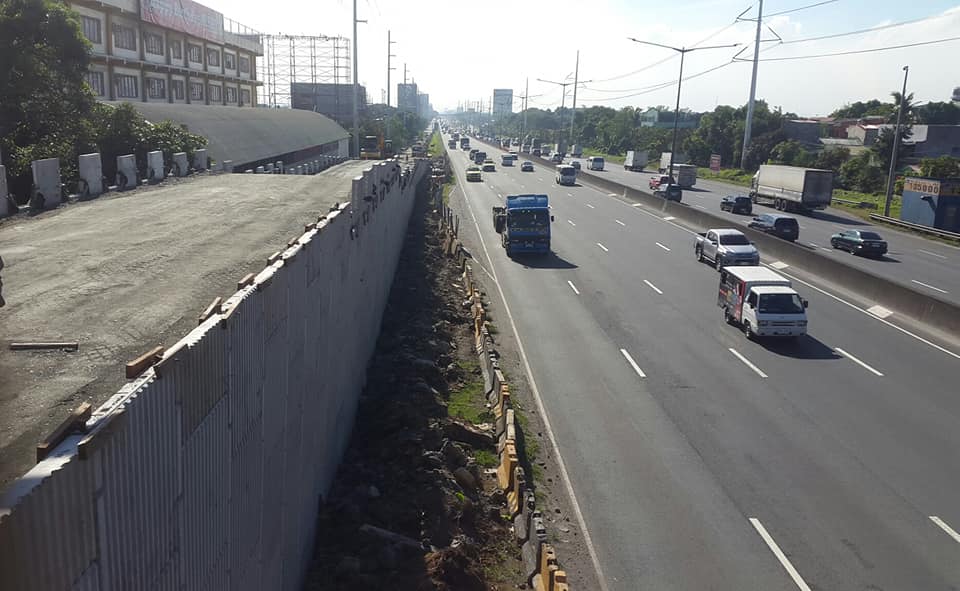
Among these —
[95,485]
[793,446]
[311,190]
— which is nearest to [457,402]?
[793,446]

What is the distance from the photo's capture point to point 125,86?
5781 centimetres

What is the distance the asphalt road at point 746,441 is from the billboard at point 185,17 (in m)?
44.9

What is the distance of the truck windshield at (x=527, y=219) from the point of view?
1519 inches

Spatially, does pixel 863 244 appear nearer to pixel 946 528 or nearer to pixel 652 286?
pixel 652 286

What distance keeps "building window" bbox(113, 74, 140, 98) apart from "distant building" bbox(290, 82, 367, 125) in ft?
219

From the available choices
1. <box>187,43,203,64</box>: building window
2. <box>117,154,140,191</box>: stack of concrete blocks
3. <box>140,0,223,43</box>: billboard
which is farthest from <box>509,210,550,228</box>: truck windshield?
<box>187,43,203,64</box>: building window

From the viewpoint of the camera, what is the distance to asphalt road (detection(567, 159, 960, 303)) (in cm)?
3425

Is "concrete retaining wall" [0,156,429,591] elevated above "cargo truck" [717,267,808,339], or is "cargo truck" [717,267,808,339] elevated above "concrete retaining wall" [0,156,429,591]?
"concrete retaining wall" [0,156,429,591]

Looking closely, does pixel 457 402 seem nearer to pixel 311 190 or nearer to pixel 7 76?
pixel 311 190

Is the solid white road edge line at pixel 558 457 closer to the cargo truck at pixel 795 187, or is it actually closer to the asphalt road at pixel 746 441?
the asphalt road at pixel 746 441

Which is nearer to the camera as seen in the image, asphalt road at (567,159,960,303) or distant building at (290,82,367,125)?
asphalt road at (567,159,960,303)

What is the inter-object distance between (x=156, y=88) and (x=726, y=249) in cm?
4856

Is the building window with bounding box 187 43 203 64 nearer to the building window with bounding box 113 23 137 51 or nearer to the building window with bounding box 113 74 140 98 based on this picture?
the building window with bounding box 113 23 137 51

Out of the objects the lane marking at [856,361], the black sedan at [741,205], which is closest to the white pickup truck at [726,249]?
the lane marking at [856,361]
